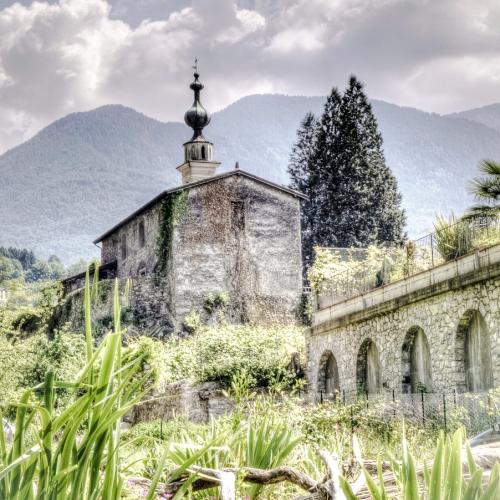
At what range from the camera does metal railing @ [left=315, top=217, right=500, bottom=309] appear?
1744 cm

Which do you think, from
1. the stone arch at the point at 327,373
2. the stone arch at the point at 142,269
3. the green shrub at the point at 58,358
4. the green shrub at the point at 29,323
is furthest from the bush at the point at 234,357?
the green shrub at the point at 29,323

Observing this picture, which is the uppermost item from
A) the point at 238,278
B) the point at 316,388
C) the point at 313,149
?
the point at 313,149

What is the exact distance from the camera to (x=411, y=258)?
20.0m

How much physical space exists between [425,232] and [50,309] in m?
24.2

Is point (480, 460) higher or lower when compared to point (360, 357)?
lower

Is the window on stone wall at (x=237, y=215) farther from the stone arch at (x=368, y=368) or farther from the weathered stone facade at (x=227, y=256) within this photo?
the stone arch at (x=368, y=368)

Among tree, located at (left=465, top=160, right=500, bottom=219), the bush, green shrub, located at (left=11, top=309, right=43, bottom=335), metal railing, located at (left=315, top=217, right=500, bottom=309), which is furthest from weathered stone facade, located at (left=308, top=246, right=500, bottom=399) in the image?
green shrub, located at (left=11, top=309, right=43, bottom=335)

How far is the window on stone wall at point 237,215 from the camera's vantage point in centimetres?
3747

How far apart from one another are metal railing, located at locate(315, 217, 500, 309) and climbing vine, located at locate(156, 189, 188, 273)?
11.9 metres

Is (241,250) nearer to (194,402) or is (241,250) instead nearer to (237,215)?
(237,215)

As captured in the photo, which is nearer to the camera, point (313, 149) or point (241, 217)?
point (241, 217)

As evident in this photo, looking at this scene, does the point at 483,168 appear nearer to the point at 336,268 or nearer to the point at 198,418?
the point at 336,268

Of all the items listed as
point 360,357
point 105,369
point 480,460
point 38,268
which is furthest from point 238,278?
point 38,268

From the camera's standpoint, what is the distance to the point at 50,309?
4091cm
